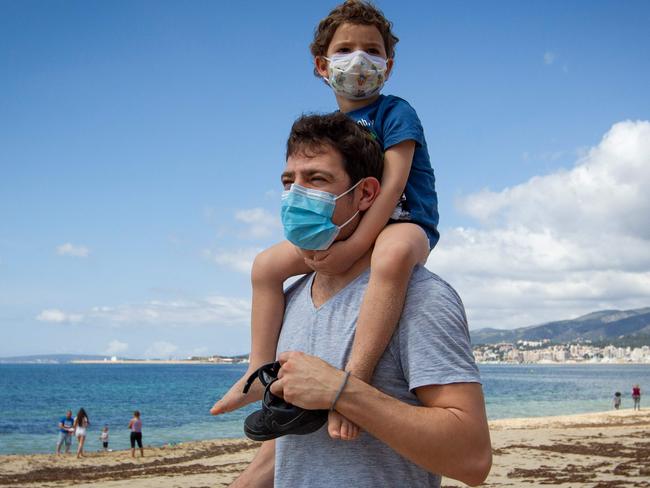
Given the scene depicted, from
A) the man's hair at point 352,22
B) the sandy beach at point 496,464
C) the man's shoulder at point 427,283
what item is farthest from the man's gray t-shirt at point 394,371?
the sandy beach at point 496,464

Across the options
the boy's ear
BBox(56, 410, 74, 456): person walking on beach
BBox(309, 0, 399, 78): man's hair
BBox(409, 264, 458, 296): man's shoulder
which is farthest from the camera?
BBox(56, 410, 74, 456): person walking on beach

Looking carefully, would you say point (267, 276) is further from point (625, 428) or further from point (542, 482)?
point (625, 428)

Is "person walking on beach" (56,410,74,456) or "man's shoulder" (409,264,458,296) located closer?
"man's shoulder" (409,264,458,296)

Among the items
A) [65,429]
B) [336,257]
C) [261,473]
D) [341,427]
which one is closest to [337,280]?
[336,257]

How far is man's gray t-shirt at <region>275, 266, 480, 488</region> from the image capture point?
2.03 metres

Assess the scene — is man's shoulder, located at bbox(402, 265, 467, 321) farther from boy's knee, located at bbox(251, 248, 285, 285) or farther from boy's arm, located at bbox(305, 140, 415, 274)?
boy's knee, located at bbox(251, 248, 285, 285)

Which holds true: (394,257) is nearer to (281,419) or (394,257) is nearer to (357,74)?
(281,419)

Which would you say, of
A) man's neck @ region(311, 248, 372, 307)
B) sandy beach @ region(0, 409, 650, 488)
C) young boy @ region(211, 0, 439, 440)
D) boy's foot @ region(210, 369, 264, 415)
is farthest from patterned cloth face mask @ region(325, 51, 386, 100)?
sandy beach @ region(0, 409, 650, 488)

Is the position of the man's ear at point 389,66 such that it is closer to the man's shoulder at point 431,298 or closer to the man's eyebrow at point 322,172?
the man's eyebrow at point 322,172

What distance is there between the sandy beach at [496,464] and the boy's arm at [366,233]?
45.5ft

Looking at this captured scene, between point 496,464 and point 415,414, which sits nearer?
point 415,414

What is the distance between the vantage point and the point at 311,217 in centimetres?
228

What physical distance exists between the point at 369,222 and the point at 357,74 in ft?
A: 2.67

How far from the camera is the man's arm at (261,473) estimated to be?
8.50ft
